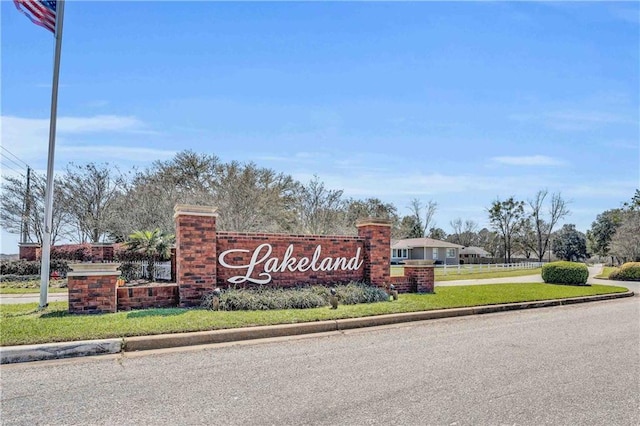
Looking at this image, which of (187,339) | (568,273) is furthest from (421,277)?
(568,273)

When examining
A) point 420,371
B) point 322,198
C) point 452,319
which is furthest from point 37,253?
point 420,371

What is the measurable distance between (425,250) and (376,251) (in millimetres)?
44235

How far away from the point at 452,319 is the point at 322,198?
75.2 feet

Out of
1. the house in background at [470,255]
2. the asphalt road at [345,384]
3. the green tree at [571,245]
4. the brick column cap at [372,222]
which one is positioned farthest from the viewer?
the green tree at [571,245]

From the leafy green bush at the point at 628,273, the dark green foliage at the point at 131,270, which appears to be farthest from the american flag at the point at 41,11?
the leafy green bush at the point at 628,273

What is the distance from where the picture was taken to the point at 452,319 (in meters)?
10.6

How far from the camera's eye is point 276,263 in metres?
11.4

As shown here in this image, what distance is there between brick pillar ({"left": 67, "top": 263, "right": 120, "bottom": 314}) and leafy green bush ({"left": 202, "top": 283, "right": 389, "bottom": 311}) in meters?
1.90

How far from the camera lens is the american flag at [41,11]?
943cm

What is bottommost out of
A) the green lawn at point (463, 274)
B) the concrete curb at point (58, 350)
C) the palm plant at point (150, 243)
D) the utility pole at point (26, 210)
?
the green lawn at point (463, 274)

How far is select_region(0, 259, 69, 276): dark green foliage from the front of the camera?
20750 mm

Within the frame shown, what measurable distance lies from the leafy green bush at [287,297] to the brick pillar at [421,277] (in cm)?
210

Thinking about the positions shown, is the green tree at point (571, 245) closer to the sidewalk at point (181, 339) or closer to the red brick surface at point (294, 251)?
the red brick surface at point (294, 251)

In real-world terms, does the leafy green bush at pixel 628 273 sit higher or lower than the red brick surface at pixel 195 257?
lower
